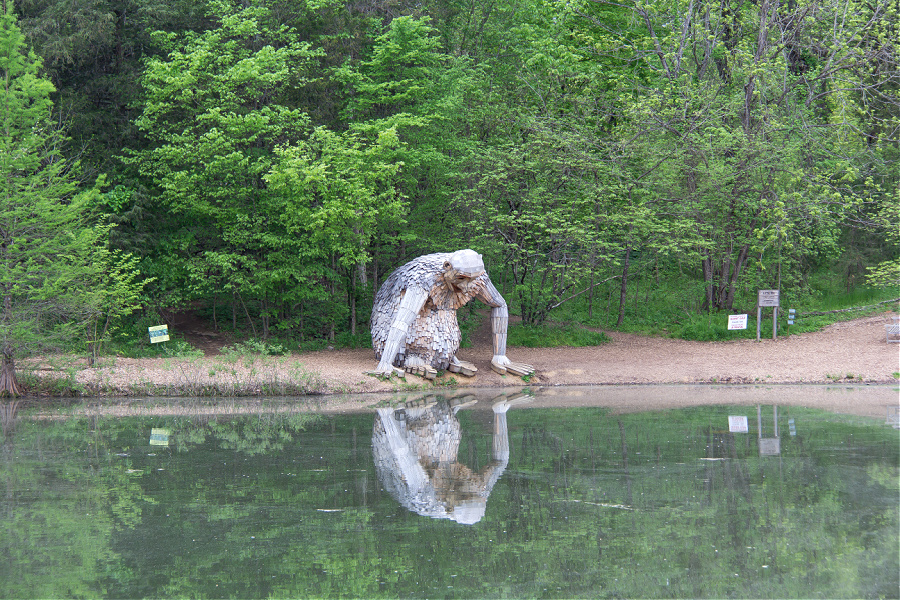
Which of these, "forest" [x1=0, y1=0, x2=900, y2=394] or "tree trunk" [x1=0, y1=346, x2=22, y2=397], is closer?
"tree trunk" [x1=0, y1=346, x2=22, y2=397]

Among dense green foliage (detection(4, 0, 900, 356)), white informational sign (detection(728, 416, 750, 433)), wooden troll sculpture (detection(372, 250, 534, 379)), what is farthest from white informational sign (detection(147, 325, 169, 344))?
white informational sign (detection(728, 416, 750, 433))

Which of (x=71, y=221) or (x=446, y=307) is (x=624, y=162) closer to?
(x=446, y=307)

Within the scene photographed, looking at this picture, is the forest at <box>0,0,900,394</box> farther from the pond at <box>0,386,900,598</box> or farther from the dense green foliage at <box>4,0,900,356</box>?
the pond at <box>0,386,900,598</box>

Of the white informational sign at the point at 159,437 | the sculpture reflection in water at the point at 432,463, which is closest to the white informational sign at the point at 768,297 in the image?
the sculpture reflection in water at the point at 432,463

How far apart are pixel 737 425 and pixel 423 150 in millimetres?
10702

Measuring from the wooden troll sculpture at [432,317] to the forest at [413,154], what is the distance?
2.04 meters

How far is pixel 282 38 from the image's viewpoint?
19594mm

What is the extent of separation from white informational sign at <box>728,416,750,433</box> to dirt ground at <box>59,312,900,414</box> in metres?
1.90

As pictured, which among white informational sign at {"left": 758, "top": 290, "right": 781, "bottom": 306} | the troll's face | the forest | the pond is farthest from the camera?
white informational sign at {"left": 758, "top": 290, "right": 781, "bottom": 306}

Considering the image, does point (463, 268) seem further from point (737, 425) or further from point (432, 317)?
point (737, 425)

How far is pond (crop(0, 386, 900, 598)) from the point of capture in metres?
5.48

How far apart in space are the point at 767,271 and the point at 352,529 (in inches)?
775

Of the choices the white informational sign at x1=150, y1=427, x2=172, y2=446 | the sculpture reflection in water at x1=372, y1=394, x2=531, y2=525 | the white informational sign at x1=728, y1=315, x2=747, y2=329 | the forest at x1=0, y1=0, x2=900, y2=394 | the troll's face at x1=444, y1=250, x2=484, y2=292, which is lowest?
the sculpture reflection in water at x1=372, y1=394, x2=531, y2=525

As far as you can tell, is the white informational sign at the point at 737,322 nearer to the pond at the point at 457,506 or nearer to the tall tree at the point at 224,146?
the pond at the point at 457,506
